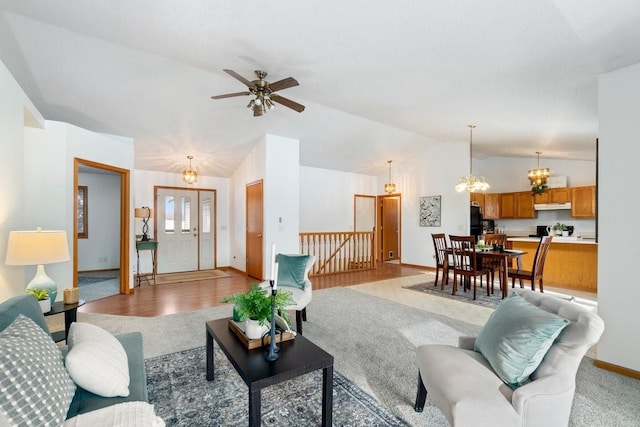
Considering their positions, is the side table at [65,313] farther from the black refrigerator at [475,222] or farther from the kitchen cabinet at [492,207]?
the kitchen cabinet at [492,207]

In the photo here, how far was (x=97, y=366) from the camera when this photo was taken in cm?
136

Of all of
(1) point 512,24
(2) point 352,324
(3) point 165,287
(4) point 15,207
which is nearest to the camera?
(1) point 512,24

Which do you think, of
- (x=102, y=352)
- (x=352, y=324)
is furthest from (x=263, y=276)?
(x=102, y=352)

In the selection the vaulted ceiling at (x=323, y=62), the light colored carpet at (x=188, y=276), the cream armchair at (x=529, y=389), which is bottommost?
the light colored carpet at (x=188, y=276)

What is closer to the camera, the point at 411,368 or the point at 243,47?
the point at 411,368

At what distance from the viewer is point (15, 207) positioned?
2.87 metres

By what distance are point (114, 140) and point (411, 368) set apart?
529 centimetres

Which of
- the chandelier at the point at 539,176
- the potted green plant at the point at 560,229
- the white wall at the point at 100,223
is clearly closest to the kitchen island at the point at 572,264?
the potted green plant at the point at 560,229

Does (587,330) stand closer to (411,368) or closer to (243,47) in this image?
(411,368)

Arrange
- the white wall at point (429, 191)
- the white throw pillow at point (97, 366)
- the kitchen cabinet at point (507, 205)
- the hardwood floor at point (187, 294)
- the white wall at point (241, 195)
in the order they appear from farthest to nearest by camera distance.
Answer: the kitchen cabinet at point (507, 205) → the white wall at point (429, 191) → the white wall at point (241, 195) → the hardwood floor at point (187, 294) → the white throw pillow at point (97, 366)

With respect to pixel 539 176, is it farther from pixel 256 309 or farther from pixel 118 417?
pixel 118 417

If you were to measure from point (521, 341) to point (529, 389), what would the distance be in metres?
0.21

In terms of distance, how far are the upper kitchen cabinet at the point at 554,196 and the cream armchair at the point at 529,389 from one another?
655 cm

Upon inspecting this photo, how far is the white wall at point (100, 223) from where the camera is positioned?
270 inches
